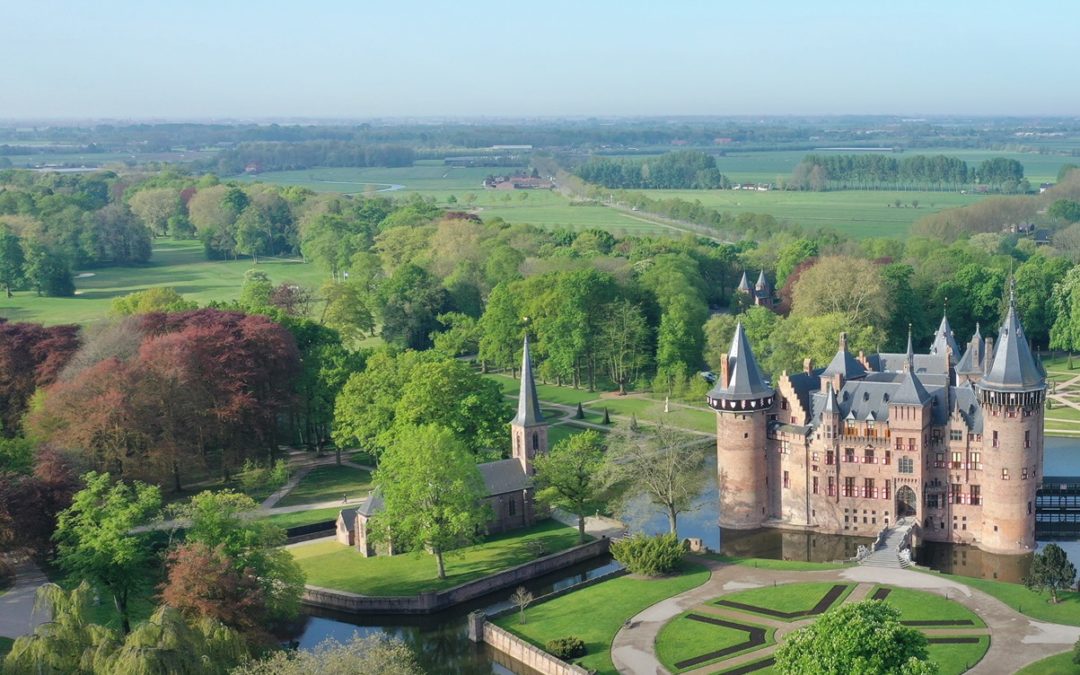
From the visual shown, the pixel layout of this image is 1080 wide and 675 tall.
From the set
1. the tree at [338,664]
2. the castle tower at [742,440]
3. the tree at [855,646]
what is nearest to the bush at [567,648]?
the tree at [338,664]

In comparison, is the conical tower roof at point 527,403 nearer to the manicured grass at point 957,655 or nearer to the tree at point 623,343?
the manicured grass at point 957,655

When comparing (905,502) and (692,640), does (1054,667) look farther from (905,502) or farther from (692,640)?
(905,502)

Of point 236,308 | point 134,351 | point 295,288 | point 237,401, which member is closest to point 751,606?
point 237,401

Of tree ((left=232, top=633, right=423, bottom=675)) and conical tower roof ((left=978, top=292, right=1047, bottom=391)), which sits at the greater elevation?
conical tower roof ((left=978, top=292, right=1047, bottom=391))

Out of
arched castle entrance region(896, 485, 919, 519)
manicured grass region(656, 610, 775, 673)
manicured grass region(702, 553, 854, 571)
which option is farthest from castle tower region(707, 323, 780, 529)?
manicured grass region(656, 610, 775, 673)

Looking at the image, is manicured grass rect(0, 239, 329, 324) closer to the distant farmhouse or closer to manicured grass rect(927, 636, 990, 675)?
the distant farmhouse

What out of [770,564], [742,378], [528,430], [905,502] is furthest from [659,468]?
[905,502]
